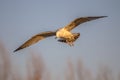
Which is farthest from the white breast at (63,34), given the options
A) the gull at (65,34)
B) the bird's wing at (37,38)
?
the bird's wing at (37,38)

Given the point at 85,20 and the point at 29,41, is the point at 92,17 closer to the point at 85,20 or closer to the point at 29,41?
the point at 85,20

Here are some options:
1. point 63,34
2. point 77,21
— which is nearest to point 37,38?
point 63,34

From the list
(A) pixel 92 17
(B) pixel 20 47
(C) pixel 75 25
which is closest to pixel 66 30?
(C) pixel 75 25

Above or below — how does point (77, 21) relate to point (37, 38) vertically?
above

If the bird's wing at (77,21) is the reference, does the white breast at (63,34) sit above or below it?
below

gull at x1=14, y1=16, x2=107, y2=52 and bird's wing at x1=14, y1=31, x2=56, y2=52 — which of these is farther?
bird's wing at x1=14, y1=31, x2=56, y2=52

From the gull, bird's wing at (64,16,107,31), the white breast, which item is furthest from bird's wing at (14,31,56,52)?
bird's wing at (64,16,107,31)

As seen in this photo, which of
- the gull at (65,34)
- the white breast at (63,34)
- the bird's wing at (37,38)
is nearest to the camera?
the gull at (65,34)

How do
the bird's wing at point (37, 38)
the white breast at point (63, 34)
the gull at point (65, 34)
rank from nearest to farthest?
the gull at point (65, 34) < the white breast at point (63, 34) < the bird's wing at point (37, 38)

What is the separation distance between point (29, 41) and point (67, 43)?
1.30 m

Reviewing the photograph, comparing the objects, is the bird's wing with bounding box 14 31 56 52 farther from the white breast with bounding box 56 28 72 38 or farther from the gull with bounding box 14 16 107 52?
the white breast with bounding box 56 28 72 38

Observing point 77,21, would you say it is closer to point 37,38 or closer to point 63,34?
point 63,34

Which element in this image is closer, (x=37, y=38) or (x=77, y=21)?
(x=77, y=21)

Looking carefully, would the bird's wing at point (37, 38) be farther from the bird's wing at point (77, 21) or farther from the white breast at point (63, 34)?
the bird's wing at point (77, 21)
